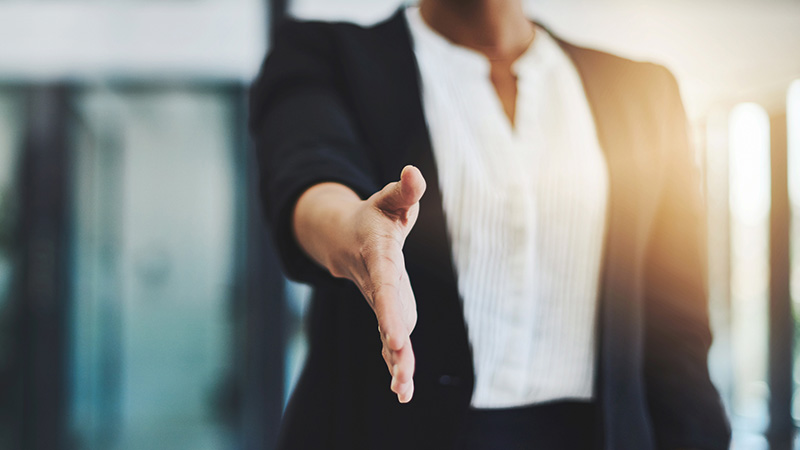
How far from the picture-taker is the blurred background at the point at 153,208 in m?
2.00

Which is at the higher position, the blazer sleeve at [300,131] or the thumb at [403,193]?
the blazer sleeve at [300,131]

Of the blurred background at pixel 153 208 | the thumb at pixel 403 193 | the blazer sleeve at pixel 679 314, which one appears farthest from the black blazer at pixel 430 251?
the blurred background at pixel 153 208

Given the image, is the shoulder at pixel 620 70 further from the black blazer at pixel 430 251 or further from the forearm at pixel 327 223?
the forearm at pixel 327 223

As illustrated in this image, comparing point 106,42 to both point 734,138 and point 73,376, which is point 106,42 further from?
point 734,138

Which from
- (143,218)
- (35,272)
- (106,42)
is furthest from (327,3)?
(35,272)

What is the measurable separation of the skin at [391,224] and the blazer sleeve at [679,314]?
0.63ft

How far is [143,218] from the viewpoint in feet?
7.16

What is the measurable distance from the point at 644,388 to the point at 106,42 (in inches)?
87.4

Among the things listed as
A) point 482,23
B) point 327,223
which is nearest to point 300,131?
point 327,223

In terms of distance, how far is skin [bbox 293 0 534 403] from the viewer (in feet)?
0.64

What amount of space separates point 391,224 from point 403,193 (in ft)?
0.08

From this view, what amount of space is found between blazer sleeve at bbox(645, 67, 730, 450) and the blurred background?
1495mm

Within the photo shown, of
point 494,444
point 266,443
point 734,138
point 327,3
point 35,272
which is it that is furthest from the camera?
point 734,138

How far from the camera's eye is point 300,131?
1.34ft
